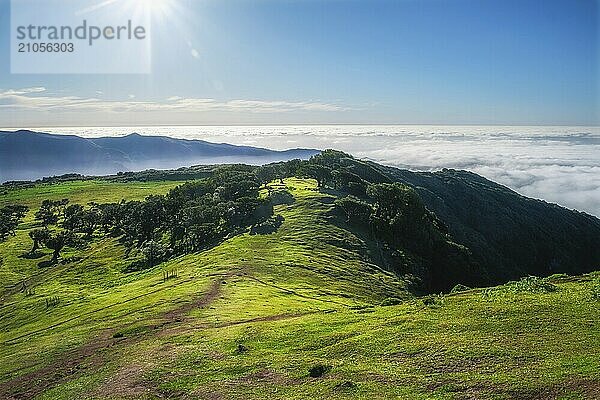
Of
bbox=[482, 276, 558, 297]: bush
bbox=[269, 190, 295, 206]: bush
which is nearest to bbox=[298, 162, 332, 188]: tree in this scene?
bbox=[269, 190, 295, 206]: bush

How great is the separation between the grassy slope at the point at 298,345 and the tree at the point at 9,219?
120 metres

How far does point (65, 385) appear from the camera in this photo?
32.2 m

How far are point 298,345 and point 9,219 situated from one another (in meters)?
187

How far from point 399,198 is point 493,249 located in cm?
8125

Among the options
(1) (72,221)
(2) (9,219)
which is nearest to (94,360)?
(1) (72,221)

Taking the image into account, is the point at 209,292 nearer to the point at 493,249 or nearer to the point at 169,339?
the point at 169,339

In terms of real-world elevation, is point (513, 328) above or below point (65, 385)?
above

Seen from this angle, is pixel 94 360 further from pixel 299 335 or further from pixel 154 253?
pixel 154 253

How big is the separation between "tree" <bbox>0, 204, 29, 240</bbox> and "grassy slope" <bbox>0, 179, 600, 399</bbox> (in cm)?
11977

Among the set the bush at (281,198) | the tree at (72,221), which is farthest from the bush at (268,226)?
the tree at (72,221)

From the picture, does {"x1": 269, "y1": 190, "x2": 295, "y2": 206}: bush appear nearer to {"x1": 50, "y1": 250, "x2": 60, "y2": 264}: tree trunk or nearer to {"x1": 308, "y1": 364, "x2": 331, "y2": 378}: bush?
{"x1": 50, "y1": 250, "x2": 60, "y2": 264}: tree trunk

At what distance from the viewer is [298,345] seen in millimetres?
33000

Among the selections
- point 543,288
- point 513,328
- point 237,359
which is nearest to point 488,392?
point 513,328

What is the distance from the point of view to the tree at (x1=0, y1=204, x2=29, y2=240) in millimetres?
163400
